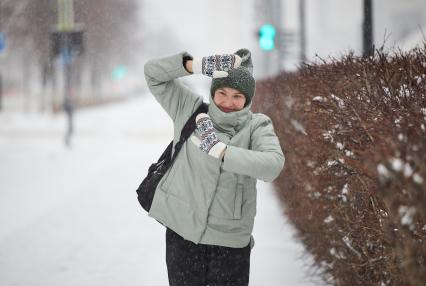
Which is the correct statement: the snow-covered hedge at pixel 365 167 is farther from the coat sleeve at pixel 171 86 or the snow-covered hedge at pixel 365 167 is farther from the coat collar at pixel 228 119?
the coat sleeve at pixel 171 86

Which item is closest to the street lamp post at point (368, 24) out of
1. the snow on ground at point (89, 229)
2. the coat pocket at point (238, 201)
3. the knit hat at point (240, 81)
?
the snow on ground at point (89, 229)

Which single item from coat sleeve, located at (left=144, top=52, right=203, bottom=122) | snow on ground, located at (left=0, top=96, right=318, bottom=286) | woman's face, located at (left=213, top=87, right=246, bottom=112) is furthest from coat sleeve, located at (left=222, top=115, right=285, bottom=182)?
snow on ground, located at (left=0, top=96, right=318, bottom=286)

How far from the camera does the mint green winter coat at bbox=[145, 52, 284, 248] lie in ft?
8.02

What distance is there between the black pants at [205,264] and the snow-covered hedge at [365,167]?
0.82 meters

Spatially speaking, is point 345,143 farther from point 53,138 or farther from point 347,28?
point 347,28

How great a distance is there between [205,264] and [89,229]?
12.1 feet

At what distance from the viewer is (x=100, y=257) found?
192 inches

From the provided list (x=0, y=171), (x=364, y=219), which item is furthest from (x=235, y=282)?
(x=0, y=171)

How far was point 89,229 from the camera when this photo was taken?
5883mm

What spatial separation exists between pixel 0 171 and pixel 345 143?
8.62 meters

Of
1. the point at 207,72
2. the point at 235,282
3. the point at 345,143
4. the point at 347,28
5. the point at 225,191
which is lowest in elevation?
the point at 235,282

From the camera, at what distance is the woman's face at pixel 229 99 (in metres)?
2.44

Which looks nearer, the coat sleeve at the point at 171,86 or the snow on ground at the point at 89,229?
the coat sleeve at the point at 171,86

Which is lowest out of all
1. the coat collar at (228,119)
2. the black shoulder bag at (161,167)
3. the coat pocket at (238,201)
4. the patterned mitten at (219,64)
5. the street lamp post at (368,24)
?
the coat pocket at (238,201)
